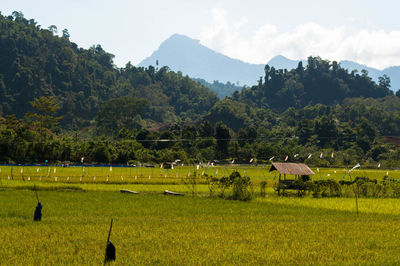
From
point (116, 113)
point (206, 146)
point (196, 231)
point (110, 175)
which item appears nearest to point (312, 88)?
point (116, 113)

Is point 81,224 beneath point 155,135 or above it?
beneath

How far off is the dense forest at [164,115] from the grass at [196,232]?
35.7m

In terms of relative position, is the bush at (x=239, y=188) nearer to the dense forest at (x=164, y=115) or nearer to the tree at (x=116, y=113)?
the dense forest at (x=164, y=115)

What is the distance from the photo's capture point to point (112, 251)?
500 inches

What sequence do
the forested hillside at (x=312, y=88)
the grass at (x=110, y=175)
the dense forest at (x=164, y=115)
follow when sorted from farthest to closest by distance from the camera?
the forested hillside at (x=312, y=88) → the dense forest at (x=164, y=115) → the grass at (x=110, y=175)

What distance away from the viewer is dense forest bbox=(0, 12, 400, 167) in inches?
3364

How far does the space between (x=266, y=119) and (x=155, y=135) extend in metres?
58.8

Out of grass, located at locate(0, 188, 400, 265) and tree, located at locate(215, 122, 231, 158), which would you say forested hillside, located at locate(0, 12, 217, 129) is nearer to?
tree, located at locate(215, 122, 231, 158)

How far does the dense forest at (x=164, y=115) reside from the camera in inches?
3364

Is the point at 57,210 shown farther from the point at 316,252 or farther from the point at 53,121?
the point at 53,121

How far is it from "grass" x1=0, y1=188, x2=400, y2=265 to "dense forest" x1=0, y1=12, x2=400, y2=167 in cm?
3574

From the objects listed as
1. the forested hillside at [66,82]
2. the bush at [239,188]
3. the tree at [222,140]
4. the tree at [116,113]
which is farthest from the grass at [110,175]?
the forested hillside at [66,82]

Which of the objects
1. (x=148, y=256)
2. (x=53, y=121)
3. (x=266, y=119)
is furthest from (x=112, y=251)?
(x=266, y=119)

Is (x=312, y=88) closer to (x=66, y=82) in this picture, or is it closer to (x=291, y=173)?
(x=66, y=82)
